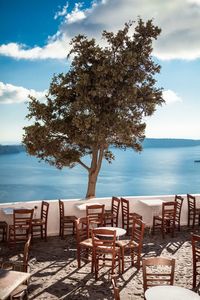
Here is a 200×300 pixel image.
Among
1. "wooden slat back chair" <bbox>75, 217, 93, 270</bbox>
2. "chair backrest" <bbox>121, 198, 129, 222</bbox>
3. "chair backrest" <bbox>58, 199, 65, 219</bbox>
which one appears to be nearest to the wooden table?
"wooden slat back chair" <bbox>75, 217, 93, 270</bbox>

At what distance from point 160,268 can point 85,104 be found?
5.69 meters

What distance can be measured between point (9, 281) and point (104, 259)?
2.55 m

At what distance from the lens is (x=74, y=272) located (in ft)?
23.3

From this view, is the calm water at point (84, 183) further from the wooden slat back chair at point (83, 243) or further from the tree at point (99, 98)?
the wooden slat back chair at point (83, 243)

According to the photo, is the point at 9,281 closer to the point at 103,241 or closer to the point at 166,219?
the point at 103,241

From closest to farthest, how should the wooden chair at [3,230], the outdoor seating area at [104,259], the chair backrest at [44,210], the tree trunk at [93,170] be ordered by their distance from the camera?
the outdoor seating area at [104,259], the wooden chair at [3,230], the chair backrest at [44,210], the tree trunk at [93,170]

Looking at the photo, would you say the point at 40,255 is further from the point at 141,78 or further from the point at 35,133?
the point at 141,78

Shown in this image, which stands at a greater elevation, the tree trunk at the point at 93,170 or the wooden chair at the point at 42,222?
the tree trunk at the point at 93,170

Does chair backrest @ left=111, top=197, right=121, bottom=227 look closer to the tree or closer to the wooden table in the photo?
the tree

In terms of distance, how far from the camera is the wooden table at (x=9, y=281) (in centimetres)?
436

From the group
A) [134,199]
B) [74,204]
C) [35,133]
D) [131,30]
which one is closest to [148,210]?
[134,199]

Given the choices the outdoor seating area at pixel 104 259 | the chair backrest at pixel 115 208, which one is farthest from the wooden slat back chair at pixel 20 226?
the chair backrest at pixel 115 208

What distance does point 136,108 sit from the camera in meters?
12.4

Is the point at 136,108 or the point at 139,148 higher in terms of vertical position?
the point at 136,108
